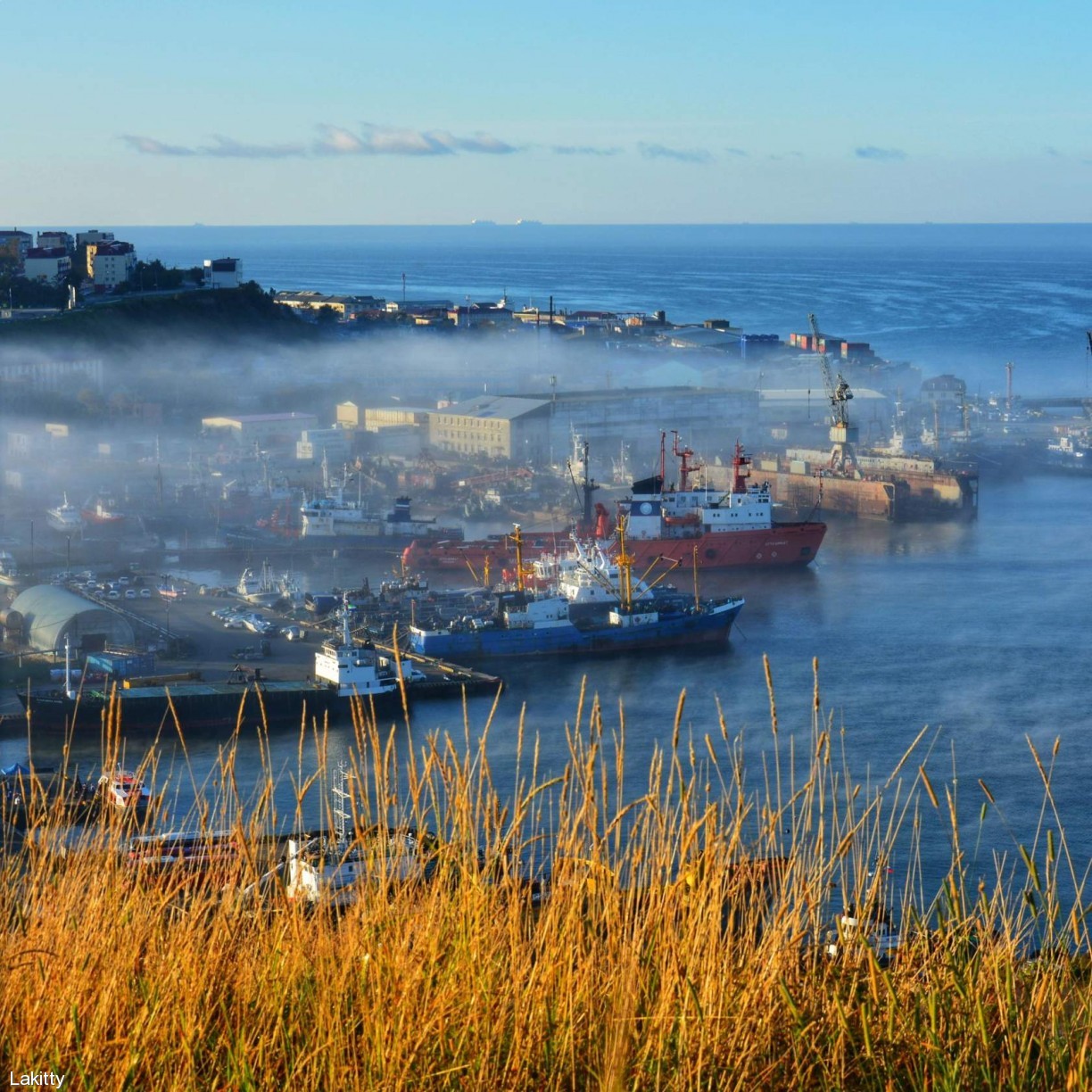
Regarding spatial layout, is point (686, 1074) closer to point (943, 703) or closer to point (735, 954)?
point (735, 954)

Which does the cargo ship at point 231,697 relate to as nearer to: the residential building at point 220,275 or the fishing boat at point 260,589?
the fishing boat at point 260,589

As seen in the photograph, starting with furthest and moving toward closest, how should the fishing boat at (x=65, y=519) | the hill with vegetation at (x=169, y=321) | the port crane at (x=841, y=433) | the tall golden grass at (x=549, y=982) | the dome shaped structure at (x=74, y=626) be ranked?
the hill with vegetation at (x=169, y=321) < the port crane at (x=841, y=433) < the fishing boat at (x=65, y=519) < the dome shaped structure at (x=74, y=626) < the tall golden grass at (x=549, y=982)

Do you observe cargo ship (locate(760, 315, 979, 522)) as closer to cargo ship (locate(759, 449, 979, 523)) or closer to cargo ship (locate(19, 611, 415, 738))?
cargo ship (locate(759, 449, 979, 523))

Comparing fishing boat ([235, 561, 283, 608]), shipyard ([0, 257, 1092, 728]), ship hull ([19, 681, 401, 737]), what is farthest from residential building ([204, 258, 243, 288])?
ship hull ([19, 681, 401, 737])

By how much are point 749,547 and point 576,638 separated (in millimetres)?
2836

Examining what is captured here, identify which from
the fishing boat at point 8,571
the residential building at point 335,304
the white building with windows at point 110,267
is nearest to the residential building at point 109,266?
the white building with windows at point 110,267

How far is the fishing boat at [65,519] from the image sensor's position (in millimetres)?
10812

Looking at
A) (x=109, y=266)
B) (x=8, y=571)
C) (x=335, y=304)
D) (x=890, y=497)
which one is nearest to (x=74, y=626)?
(x=8, y=571)

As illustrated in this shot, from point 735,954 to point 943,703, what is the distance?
5294 mm

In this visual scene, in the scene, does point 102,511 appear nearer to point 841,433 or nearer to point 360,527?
point 360,527

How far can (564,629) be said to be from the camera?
309 inches

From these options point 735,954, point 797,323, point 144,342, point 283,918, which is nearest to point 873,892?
point 735,954

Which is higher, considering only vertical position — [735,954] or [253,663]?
[735,954]

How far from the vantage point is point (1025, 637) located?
7520 mm
